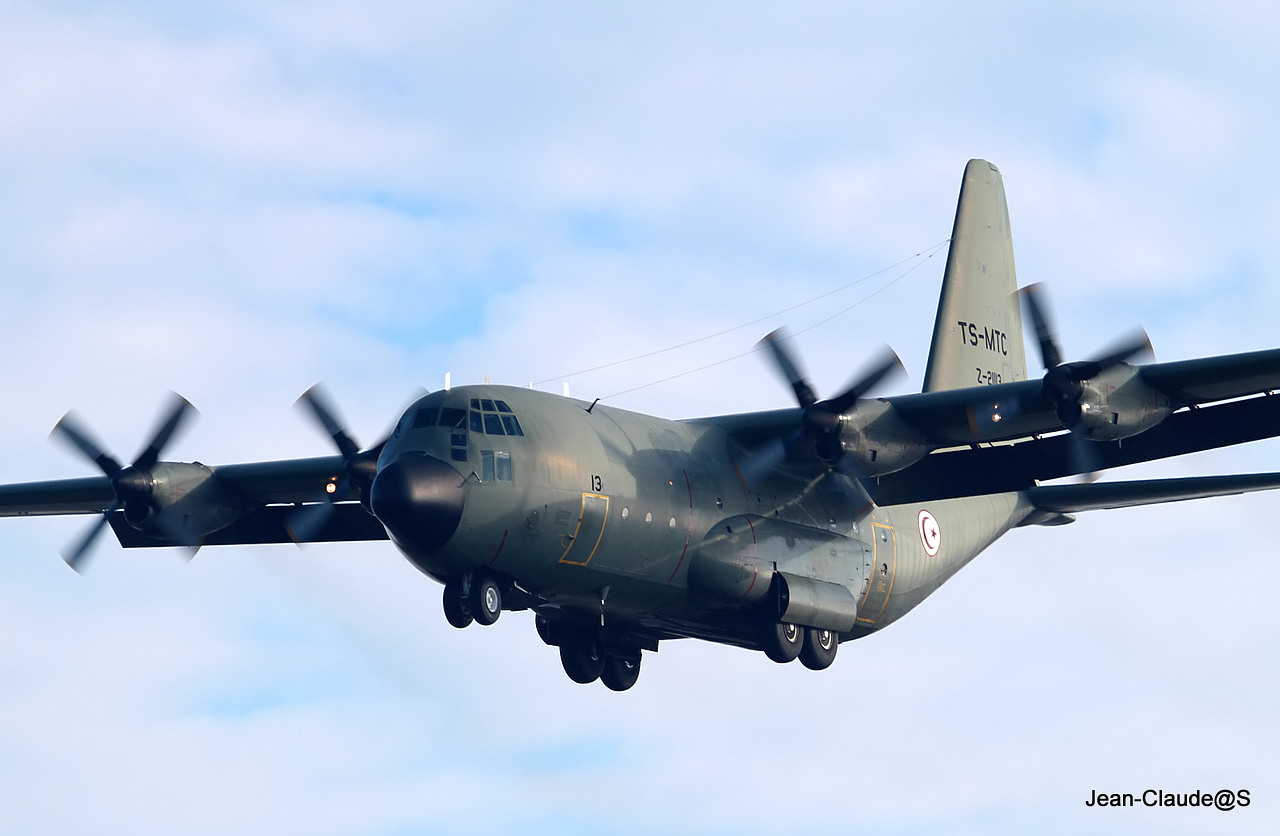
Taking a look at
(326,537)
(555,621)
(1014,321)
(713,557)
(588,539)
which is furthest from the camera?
(1014,321)

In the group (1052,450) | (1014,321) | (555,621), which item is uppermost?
(1014,321)

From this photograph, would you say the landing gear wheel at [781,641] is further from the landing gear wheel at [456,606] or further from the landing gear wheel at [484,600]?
the landing gear wheel at [456,606]

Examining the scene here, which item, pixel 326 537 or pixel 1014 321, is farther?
pixel 1014 321

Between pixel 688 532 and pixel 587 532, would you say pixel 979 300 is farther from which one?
pixel 587 532

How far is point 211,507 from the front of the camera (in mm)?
25500

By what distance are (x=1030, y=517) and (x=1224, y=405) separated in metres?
6.10

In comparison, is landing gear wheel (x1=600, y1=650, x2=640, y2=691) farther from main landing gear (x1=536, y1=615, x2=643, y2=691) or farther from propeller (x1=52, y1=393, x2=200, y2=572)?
propeller (x1=52, y1=393, x2=200, y2=572)

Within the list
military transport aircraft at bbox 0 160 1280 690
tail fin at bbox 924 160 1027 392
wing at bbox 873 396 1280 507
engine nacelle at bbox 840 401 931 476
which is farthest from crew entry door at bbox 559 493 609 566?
tail fin at bbox 924 160 1027 392

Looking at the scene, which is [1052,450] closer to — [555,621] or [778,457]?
[778,457]

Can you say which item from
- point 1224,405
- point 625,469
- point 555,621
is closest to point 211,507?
point 555,621

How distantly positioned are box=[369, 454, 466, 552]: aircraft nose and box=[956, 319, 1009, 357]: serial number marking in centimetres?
1350

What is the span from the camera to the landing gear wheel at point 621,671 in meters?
25.0

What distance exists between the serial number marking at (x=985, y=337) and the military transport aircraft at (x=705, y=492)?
4003 millimetres

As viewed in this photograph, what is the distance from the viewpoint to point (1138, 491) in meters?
25.3
